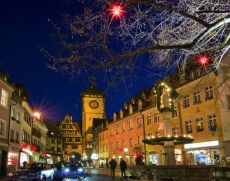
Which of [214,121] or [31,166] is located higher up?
[214,121]

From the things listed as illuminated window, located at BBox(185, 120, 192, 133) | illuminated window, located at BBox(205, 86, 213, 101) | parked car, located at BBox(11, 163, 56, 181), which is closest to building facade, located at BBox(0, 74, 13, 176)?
parked car, located at BBox(11, 163, 56, 181)

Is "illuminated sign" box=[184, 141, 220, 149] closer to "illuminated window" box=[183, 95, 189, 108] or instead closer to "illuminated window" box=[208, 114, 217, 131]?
"illuminated window" box=[208, 114, 217, 131]

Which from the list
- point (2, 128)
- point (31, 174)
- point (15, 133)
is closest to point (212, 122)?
point (31, 174)

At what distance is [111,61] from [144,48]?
994mm

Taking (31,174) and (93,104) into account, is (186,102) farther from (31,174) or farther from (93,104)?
(93,104)

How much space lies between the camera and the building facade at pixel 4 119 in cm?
2920

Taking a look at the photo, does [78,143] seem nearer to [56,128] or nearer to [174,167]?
[56,128]

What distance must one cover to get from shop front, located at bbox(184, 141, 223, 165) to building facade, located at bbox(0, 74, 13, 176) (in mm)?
19510

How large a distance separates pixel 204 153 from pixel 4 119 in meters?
20.8

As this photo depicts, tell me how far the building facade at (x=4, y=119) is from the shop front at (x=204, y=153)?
64.0 ft

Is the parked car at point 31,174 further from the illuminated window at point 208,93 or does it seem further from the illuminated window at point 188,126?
the illuminated window at point 208,93

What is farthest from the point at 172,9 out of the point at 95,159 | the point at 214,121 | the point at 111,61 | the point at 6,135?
the point at 95,159

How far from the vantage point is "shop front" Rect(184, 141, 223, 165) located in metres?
29.8

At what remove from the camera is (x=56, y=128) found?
345 ft
